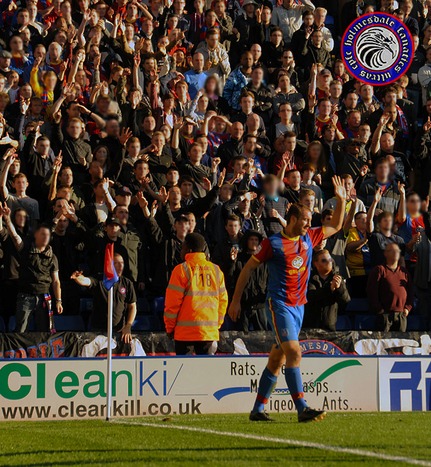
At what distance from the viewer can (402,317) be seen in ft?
50.6

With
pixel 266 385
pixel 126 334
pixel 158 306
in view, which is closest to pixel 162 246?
pixel 158 306

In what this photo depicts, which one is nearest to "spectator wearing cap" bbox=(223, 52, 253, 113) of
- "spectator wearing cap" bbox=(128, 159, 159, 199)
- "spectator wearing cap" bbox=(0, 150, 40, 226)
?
"spectator wearing cap" bbox=(128, 159, 159, 199)

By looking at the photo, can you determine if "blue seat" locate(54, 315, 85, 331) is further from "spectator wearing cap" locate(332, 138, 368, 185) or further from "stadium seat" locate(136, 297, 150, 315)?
"spectator wearing cap" locate(332, 138, 368, 185)

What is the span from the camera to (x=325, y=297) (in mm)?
15062

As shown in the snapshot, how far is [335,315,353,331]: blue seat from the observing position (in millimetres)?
15898

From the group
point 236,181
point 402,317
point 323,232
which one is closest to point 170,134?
point 236,181

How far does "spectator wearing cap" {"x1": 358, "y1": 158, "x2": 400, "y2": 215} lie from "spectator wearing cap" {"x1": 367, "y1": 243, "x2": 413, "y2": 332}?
4.97 feet

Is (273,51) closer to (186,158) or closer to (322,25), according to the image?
(322,25)

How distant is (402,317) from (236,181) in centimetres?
358

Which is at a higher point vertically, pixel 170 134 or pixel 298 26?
pixel 298 26

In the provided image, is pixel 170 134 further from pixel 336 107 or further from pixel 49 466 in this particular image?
pixel 49 466

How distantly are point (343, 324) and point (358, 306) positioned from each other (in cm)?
59

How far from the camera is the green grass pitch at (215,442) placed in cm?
737

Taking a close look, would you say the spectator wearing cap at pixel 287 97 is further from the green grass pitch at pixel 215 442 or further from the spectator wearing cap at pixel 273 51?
the green grass pitch at pixel 215 442
